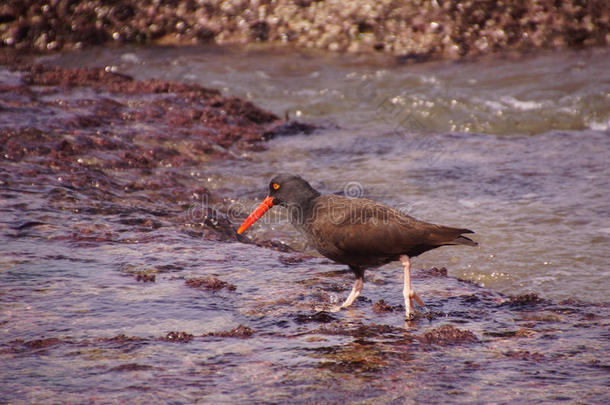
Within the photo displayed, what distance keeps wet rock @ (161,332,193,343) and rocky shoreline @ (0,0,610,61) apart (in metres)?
12.8

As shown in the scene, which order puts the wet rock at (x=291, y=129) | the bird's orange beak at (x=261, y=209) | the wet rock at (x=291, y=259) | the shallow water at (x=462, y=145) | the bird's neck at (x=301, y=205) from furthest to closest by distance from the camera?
the wet rock at (x=291, y=129)
the shallow water at (x=462, y=145)
the wet rock at (x=291, y=259)
the bird's orange beak at (x=261, y=209)
the bird's neck at (x=301, y=205)

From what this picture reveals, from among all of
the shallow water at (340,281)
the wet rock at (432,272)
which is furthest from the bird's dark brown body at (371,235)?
the wet rock at (432,272)

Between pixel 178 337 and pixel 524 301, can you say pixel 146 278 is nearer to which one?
pixel 178 337

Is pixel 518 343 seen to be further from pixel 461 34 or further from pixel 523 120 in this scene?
pixel 461 34

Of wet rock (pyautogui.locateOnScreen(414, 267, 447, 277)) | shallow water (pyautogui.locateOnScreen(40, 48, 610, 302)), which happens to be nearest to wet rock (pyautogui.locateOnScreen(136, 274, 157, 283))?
shallow water (pyautogui.locateOnScreen(40, 48, 610, 302))

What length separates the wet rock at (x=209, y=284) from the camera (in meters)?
5.93

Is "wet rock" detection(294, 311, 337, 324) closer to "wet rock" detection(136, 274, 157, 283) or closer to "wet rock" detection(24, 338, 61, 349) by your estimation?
"wet rock" detection(136, 274, 157, 283)

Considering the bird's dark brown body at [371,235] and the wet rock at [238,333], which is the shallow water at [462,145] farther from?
the wet rock at [238,333]

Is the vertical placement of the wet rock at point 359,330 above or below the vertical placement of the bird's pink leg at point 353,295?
below

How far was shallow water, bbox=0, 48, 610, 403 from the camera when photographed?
4316mm

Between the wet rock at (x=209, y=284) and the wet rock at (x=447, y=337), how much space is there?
186 cm

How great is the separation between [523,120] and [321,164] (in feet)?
15.6

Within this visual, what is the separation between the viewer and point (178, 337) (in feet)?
15.9

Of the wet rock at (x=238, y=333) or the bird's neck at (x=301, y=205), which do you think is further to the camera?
the bird's neck at (x=301, y=205)
